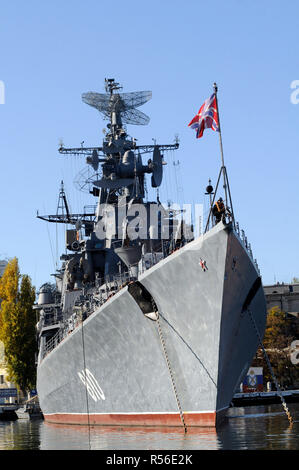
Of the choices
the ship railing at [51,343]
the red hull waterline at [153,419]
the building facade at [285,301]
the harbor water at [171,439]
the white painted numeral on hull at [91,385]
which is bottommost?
the harbor water at [171,439]

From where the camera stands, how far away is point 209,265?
1867 centimetres

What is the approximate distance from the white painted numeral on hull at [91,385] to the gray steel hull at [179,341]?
0.05 meters

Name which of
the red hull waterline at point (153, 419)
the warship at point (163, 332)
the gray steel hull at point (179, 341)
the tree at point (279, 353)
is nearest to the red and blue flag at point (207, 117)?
the warship at point (163, 332)

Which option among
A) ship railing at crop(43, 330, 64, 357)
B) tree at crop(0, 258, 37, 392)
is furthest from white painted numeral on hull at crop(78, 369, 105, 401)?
tree at crop(0, 258, 37, 392)

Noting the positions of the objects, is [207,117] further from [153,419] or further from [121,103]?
[121,103]

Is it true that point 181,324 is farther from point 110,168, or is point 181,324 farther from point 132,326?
point 110,168

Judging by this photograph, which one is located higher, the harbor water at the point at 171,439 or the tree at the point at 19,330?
the tree at the point at 19,330

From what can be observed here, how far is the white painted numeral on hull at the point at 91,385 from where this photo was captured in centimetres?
2264

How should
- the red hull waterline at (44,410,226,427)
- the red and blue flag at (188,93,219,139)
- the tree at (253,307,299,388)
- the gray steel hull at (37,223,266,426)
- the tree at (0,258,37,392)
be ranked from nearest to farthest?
1. the red and blue flag at (188,93,219,139)
2. the gray steel hull at (37,223,266,426)
3. the red hull waterline at (44,410,226,427)
4. the tree at (0,258,37,392)
5. the tree at (253,307,299,388)

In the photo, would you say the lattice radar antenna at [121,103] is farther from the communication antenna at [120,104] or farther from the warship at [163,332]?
the warship at [163,332]

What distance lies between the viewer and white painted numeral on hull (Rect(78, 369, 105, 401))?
22.6 m

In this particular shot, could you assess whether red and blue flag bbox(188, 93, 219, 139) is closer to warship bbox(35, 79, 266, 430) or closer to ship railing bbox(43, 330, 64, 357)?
warship bbox(35, 79, 266, 430)

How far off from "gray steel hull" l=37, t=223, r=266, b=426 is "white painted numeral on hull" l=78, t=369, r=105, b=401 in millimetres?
48
